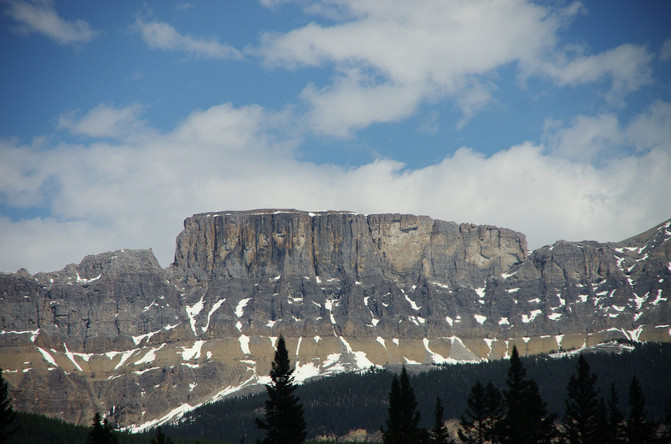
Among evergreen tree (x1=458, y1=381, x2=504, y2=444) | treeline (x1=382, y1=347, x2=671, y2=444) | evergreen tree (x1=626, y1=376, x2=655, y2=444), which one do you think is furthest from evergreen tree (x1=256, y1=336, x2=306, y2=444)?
evergreen tree (x1=626, y1=376, x2=655, y2=444)

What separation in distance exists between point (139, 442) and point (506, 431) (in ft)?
455

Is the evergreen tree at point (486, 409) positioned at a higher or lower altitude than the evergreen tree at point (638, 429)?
higher

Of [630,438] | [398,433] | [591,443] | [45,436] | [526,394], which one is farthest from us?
[45,436]

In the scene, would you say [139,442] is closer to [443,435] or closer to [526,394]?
[443,435]

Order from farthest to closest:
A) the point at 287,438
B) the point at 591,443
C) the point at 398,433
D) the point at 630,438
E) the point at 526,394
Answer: the point at 630,438 → the point at 591,443 → the point at 526,394 → the point at 398,433 → the point at 287,438

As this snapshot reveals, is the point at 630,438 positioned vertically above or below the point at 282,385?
below

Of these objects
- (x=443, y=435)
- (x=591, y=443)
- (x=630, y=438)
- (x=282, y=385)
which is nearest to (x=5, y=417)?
(x=282, y=385)

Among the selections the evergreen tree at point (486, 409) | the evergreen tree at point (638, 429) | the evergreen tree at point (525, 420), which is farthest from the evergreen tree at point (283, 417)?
the evergreen tree at point (638, 429)

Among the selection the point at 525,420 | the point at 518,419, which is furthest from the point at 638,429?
the point at 518,419

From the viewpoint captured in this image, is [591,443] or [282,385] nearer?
[282,385]

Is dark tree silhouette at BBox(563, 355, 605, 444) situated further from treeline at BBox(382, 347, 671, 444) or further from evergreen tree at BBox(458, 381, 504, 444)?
evergreen tree at BBox(458, 381, 504, 444)

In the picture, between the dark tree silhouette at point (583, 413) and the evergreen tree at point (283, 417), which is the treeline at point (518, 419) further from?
the evergreen tree at point (283, 417)

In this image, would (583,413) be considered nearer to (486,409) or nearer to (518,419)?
(486,409)

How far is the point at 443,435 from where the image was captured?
273 feet
